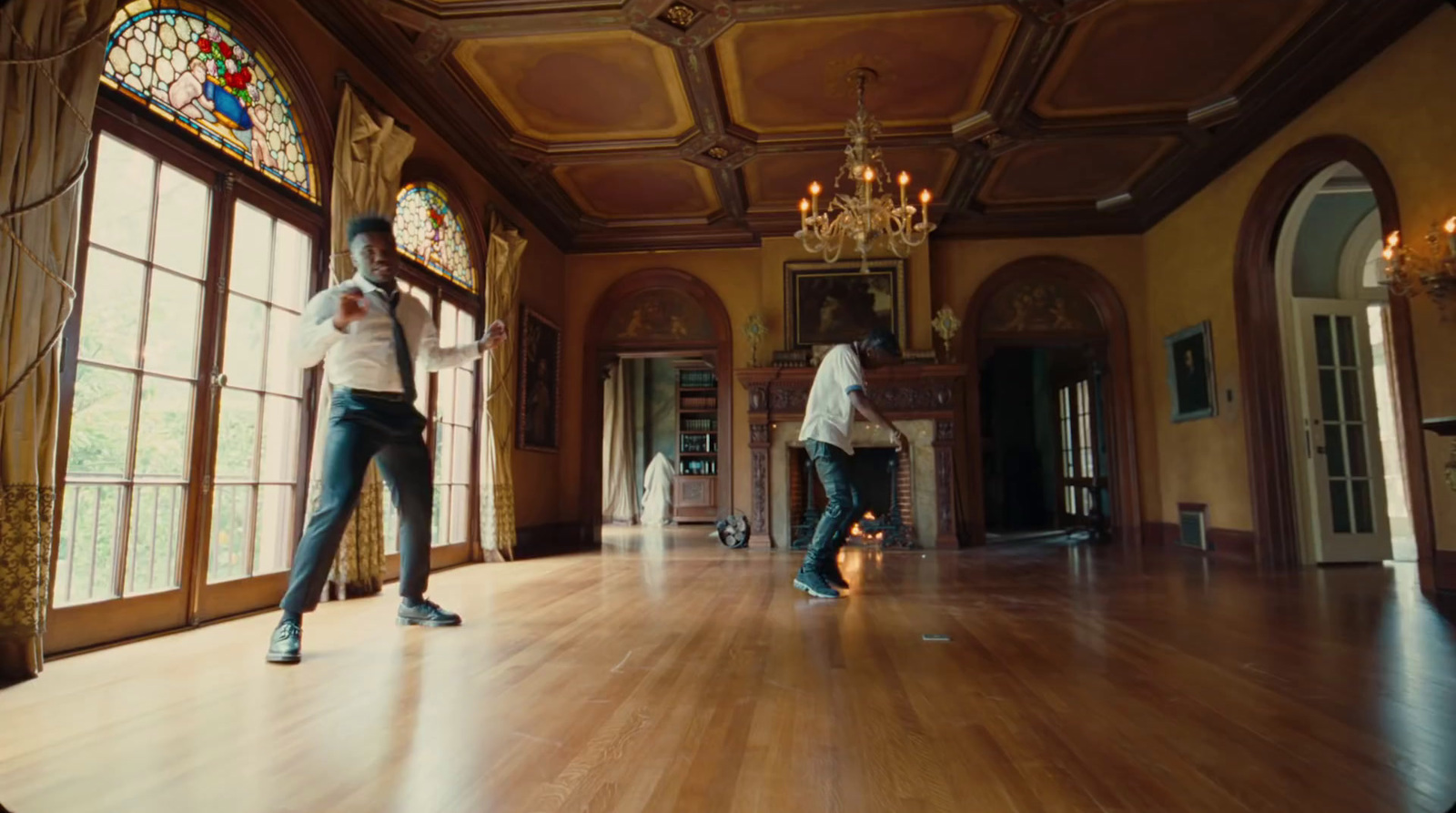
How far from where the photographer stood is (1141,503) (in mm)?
7883

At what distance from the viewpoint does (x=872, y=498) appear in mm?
8508

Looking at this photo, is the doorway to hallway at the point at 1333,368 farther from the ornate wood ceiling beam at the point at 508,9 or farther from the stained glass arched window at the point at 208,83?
the stained glass arched window at the point at 208,83

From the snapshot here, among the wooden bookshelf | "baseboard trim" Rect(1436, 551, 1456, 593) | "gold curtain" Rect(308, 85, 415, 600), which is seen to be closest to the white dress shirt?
"gold curtain" Rect(308, 85, 415, 600)

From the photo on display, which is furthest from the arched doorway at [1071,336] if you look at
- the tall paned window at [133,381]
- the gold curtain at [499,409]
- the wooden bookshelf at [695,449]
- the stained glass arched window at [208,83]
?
the tall paned window at [133,381]

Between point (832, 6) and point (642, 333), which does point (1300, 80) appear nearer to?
point (832, 6)

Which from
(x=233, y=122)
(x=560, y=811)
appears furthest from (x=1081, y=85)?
(x=560, y=811)

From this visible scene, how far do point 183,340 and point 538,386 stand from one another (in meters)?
4.31

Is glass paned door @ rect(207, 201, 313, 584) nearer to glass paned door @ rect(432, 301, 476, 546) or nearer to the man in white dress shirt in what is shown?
the man in white dress shirt

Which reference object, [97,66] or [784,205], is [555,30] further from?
[784,205]

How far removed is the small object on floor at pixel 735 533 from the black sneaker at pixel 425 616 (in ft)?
15.4

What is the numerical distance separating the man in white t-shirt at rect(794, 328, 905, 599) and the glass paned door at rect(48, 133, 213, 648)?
9.81 feet

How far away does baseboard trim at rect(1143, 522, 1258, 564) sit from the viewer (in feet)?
20.3

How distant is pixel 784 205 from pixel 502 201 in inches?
115

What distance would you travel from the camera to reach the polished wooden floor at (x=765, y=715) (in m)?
1.36
